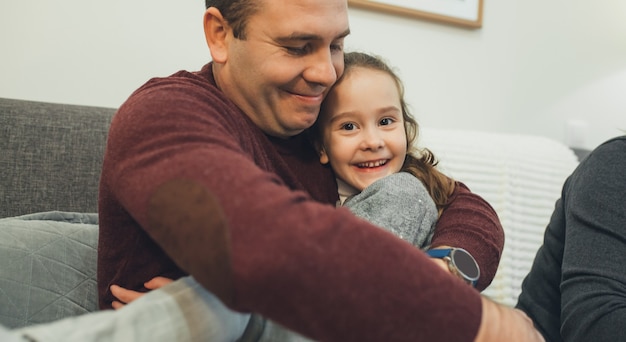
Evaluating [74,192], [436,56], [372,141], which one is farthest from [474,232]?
[436,56]

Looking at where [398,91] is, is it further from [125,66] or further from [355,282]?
[125,66]

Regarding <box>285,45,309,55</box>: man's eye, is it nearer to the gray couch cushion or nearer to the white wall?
the gray couch cushion

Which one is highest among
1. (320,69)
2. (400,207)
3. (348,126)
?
(320,69)

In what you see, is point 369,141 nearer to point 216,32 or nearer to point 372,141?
point 372,141

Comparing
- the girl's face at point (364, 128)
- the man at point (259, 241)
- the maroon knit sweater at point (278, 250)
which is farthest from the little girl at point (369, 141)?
the maroon knit sweater at point (278, 250)

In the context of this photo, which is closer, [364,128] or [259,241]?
[259,241]

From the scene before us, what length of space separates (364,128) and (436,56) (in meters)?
1.34

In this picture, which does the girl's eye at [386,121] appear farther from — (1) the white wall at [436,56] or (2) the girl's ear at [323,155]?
(1) the white wall at [436,56]

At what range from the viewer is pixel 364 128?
50.4 inches

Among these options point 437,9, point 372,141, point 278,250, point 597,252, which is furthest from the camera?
point 437,9

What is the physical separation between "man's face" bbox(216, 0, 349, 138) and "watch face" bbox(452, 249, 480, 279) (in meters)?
0.38

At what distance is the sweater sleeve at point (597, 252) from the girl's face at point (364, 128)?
0.37 m

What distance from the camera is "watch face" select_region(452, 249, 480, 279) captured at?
3.49 ft

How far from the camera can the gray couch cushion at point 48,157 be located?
150cm
